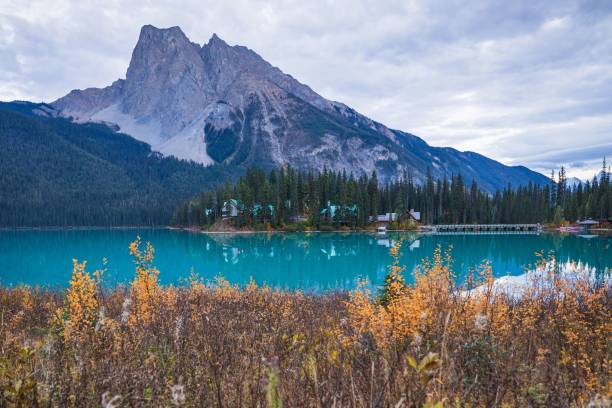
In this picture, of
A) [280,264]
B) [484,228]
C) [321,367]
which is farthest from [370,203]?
[321,367]

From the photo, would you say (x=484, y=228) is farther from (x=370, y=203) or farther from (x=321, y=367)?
(x=321, y=367)

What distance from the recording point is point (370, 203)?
337 ft

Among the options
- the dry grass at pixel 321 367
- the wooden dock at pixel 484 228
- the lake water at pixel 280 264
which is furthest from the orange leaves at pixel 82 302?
the wooden dock at pixel 484 228

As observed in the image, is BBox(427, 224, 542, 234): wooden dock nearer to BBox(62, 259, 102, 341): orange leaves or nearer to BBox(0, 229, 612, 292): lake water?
BBox(0, 229, 612, 292): lake water

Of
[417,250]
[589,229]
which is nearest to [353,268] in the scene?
→ [417,250]

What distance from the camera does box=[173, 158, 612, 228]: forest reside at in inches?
3851

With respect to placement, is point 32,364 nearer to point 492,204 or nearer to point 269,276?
point 269,276

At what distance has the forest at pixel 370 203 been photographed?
97812mm

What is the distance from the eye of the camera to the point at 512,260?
44969 mm

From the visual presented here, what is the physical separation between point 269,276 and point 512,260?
29142 millimetres

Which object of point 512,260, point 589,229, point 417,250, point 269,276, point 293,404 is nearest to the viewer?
point 293,404

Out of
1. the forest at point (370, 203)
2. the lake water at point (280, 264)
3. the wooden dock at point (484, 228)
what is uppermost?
the forest at point (370, 203)

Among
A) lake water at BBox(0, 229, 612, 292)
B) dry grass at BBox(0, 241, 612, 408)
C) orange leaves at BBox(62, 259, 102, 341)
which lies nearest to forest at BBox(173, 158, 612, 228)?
lake water at BBox(0, 229, 612, 292)

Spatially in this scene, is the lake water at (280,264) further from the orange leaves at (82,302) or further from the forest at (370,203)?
the forest at (370,203)
